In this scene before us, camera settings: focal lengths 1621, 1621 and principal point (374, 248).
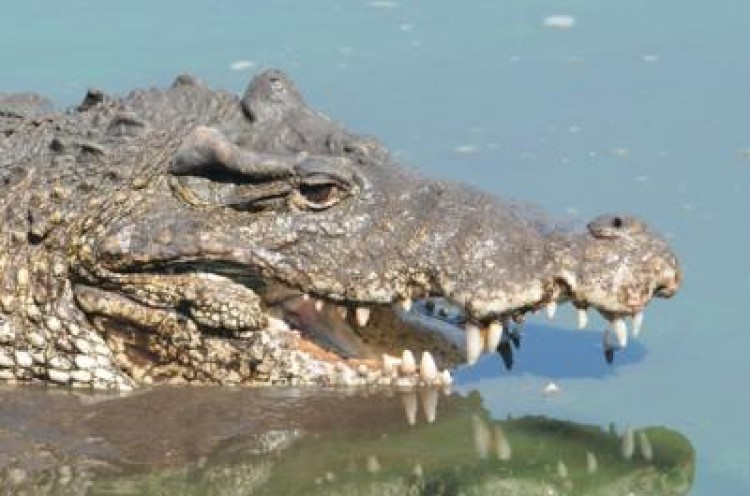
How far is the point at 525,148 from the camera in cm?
978

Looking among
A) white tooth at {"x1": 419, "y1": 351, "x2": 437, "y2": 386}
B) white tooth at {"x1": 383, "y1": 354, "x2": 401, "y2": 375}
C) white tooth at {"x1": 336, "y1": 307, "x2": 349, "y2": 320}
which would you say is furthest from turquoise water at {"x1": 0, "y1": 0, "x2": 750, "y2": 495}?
white tooth at {"x1": 336, "y1": 307, "x2": 349, "y2": 320}

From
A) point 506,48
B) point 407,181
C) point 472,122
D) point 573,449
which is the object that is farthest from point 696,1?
point 573,449

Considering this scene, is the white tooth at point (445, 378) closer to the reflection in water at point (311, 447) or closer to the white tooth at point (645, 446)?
the reflection in water at point (311, 447)

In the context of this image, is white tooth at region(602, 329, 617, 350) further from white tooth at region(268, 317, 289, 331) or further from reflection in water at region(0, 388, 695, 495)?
white tooth at region(268, 317, 289, 331)

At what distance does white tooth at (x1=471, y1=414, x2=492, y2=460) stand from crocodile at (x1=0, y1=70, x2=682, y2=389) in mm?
259

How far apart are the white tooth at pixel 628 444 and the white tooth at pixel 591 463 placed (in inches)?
4.9

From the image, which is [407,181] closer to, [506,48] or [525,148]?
[525,148]

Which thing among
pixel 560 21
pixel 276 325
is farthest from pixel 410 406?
pixel 560 21

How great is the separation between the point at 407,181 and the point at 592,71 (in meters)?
4.39

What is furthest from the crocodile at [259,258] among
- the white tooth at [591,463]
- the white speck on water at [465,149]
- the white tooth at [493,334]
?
the white speck on water at [465,149]

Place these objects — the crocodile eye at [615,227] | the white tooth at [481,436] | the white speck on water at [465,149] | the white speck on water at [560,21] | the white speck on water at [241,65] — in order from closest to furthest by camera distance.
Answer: the white tooth at [481,436] < the crocodile eye at [615,227] < the white speck on water at [465,149] < the white speck on water at [241,65] < the white speck on water at [560,21]

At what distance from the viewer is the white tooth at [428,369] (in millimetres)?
6953

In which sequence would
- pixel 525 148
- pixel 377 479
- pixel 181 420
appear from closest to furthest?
pixel 377 479, pixel 181 420, pixel 525 148

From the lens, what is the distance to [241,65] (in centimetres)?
1154
